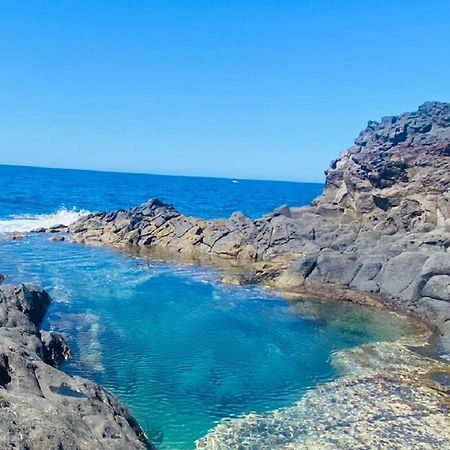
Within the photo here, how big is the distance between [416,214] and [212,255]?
21531mm

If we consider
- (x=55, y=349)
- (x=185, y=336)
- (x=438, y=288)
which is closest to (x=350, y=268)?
(x=438, y=288)

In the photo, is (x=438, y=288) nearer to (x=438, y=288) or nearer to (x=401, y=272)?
(x=438, y=288)

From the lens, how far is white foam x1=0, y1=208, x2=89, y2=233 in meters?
69.9

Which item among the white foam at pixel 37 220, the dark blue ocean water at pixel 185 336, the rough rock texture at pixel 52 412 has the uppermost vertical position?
the rough rock texture at pixel 52 412

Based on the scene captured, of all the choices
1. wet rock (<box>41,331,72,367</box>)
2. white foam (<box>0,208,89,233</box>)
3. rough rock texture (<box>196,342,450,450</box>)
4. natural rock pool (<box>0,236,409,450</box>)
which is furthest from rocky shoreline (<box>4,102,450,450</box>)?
white foam (<box>0,208,89,233</box>)

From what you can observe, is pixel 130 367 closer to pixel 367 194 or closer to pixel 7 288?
pixel 7 288

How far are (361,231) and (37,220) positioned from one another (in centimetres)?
5298

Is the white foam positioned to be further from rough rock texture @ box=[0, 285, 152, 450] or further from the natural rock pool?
rough rock texture @ box=[0, 285, 152, 450]

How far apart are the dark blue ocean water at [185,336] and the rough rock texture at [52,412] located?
14.3 feet

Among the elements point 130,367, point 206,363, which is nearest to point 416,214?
point 206,363

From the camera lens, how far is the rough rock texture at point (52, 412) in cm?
959

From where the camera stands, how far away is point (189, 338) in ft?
90.9

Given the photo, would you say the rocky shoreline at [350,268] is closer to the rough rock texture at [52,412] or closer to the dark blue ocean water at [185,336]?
the rough rock texture at [52,412]

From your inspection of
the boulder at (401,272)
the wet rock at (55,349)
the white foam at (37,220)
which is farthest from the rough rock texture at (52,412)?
the white foam at (37,220)
